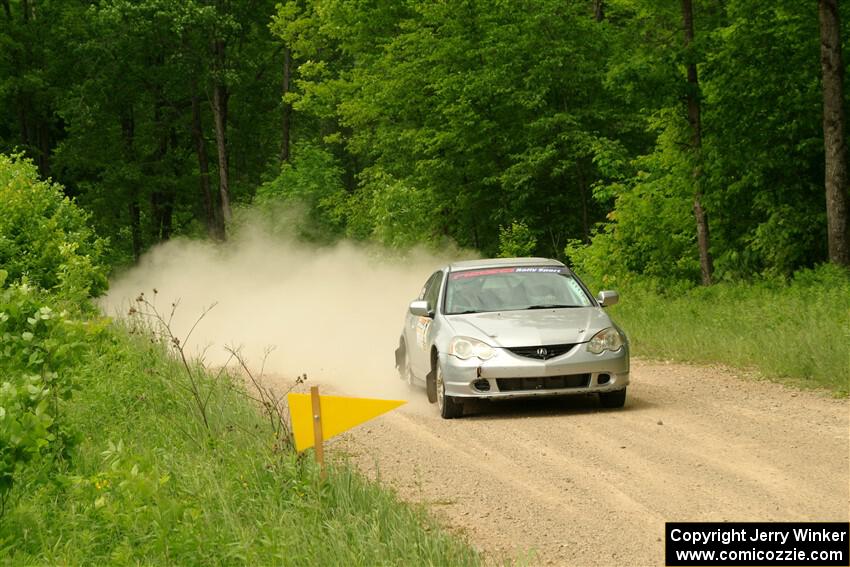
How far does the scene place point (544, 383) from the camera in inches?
484

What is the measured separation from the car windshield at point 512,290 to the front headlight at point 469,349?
978mm

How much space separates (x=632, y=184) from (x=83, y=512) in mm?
27699

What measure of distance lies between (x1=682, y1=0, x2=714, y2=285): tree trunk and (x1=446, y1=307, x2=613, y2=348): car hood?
38.3 feet

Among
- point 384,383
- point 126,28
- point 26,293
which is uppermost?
point 126,28

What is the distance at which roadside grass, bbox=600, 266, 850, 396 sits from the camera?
47.2 feet

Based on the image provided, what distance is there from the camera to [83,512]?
27.6ft

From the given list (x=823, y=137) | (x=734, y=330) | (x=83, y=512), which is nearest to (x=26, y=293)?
(x=83, y=512)

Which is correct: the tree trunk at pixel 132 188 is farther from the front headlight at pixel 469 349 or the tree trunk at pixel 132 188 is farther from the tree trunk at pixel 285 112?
the front headlight at pixel 469 349

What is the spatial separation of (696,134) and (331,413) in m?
18.0

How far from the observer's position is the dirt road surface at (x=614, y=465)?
25.3 ft

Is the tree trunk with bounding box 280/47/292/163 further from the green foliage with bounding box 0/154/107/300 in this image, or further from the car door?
the car door

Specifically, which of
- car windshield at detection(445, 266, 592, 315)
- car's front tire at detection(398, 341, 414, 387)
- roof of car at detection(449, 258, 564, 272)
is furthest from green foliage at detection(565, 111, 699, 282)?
car windshield at detection(445, 266, 592, 315)

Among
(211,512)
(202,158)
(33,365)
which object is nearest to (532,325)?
(33,365)

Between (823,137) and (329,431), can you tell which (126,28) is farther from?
(329,431)
